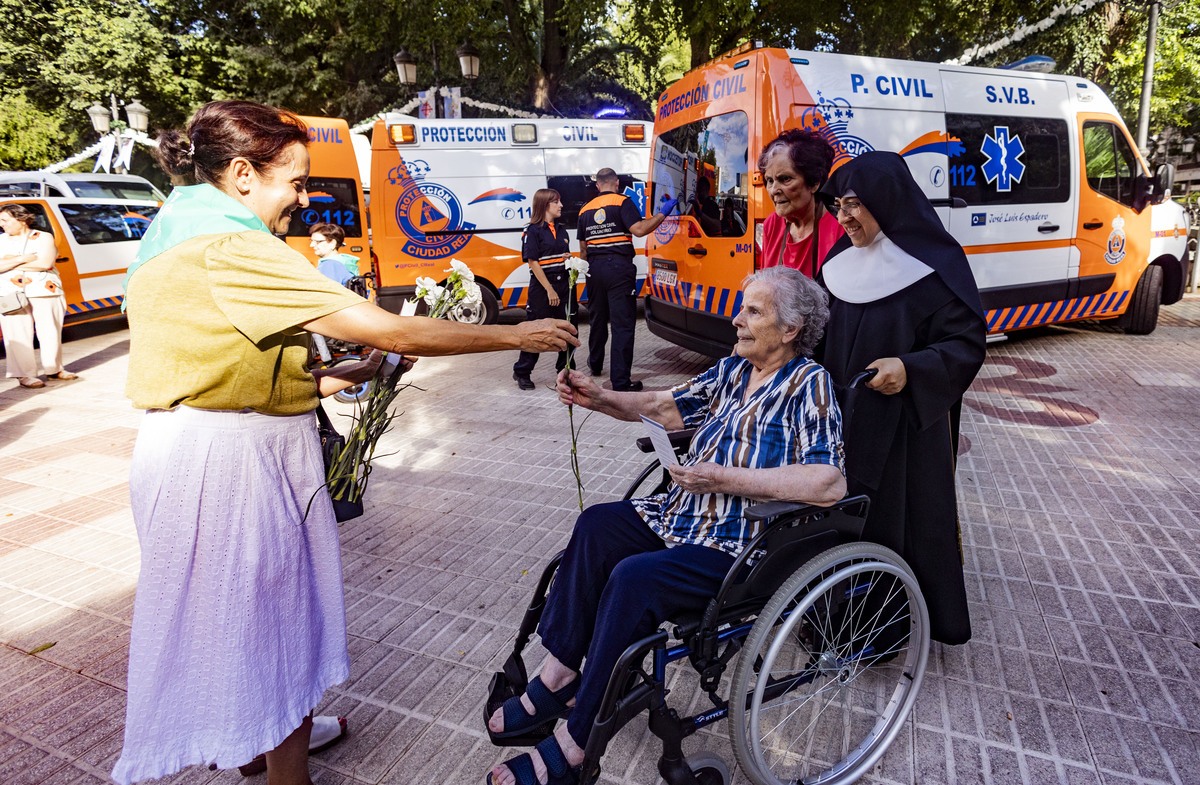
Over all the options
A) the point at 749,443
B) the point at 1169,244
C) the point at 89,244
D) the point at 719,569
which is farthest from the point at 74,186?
the point at 1169,244

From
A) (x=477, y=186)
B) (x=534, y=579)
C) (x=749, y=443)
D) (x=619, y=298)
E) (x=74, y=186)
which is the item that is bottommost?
(x=534, y=579)

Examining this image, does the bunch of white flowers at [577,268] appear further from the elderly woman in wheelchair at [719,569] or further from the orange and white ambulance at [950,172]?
the orange and white ambulance at [950,172]

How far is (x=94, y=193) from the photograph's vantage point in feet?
42.5

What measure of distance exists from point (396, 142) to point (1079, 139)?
783cm

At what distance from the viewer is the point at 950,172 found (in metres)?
6.36

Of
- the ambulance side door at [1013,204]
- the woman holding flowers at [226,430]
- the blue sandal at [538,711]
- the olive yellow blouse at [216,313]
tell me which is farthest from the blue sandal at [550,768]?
the ambulance side door at [1013,204]

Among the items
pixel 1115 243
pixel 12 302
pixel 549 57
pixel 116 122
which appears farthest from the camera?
pixel 116 122

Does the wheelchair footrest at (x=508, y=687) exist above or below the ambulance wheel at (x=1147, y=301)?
below

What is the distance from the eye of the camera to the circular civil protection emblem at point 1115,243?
7.54 meters

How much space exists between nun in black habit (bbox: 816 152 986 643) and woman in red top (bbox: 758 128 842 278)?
646 mm

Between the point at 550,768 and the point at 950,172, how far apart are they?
20.7ft

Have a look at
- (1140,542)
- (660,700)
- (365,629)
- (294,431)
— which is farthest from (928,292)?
(365,629)

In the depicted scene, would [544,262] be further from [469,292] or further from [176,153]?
[176,153]

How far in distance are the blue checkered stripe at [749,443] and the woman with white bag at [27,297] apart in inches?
314
